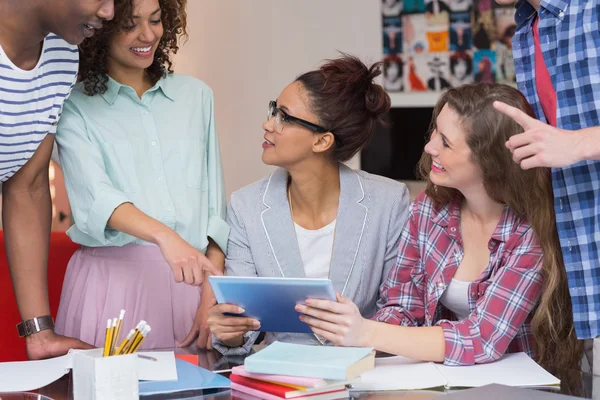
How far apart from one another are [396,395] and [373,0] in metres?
3.36

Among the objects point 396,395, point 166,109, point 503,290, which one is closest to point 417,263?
point 503,290

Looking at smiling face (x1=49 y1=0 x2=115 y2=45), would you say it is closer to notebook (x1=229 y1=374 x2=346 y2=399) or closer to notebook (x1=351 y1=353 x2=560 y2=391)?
notebook (x1=229 y1=374 x2=346 y2=399)

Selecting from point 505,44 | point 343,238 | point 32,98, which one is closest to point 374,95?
point 343,238

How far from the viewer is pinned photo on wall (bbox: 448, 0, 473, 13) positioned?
14.5 feet

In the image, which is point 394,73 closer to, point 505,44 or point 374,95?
point 505,44

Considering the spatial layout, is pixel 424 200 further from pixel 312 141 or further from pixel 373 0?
pixel 373 0

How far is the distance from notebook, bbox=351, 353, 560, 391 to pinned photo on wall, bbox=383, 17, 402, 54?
9.77ft

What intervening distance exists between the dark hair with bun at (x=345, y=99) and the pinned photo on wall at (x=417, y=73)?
6.91ft

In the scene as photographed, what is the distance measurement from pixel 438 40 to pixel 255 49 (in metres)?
1.07

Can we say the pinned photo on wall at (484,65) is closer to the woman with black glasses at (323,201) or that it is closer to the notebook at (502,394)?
the woman with black glasses at (323,201)

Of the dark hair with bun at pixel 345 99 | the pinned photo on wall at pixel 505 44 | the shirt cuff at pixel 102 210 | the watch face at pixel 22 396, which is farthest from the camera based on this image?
the pinned photo on wall at pixel 505 44

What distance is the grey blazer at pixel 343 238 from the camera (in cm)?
237

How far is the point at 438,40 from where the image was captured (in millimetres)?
4543

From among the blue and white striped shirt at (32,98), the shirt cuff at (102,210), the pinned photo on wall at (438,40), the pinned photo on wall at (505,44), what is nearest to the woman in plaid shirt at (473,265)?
the shirt cuff at (102,210)
